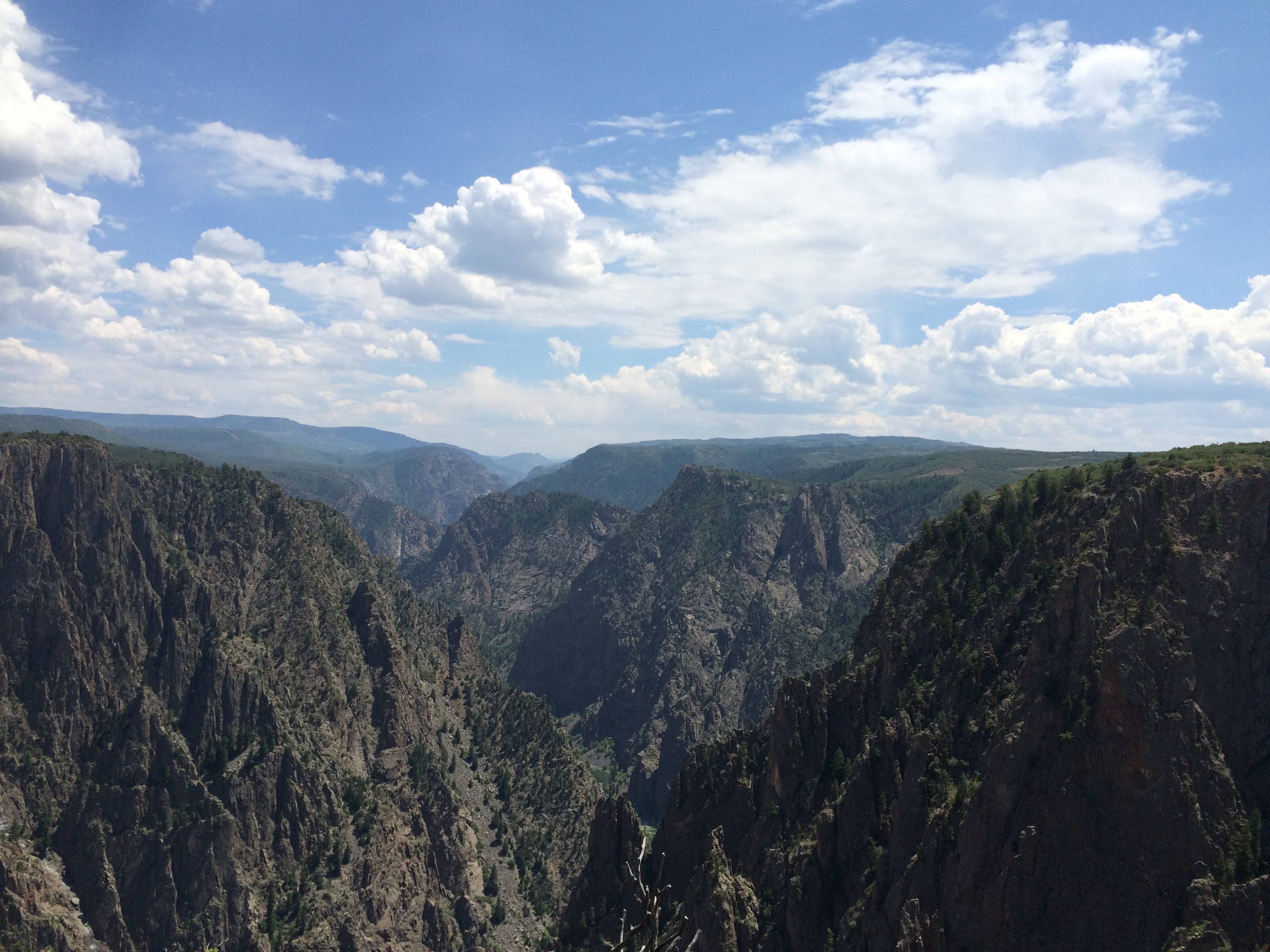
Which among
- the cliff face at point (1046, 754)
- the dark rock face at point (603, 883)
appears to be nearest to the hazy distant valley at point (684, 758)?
the cliff face at point (1046, 754)

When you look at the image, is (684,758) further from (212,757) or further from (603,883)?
(212,757)

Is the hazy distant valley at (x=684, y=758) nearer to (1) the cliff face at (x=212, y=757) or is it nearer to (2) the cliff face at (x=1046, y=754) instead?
(2) the cliff face at (x=1046, y=754)

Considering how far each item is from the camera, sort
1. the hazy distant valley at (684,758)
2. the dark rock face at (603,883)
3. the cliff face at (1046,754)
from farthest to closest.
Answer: the dark rock face at (603,883), the hazy distant valley at (684,758), the cliff face at (1046,754)

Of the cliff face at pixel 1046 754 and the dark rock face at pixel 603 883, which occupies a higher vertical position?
the cliff face at pixel 1046 754

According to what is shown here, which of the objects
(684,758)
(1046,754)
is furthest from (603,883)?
(1046,754)

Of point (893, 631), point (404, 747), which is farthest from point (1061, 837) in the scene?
point (404, 747)

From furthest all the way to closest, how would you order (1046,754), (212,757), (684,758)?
1. (212,757)
2. (684,758)
3. (1046,754)

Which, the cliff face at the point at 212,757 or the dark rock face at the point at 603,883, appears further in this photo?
the cliff face at the point at 212,757
